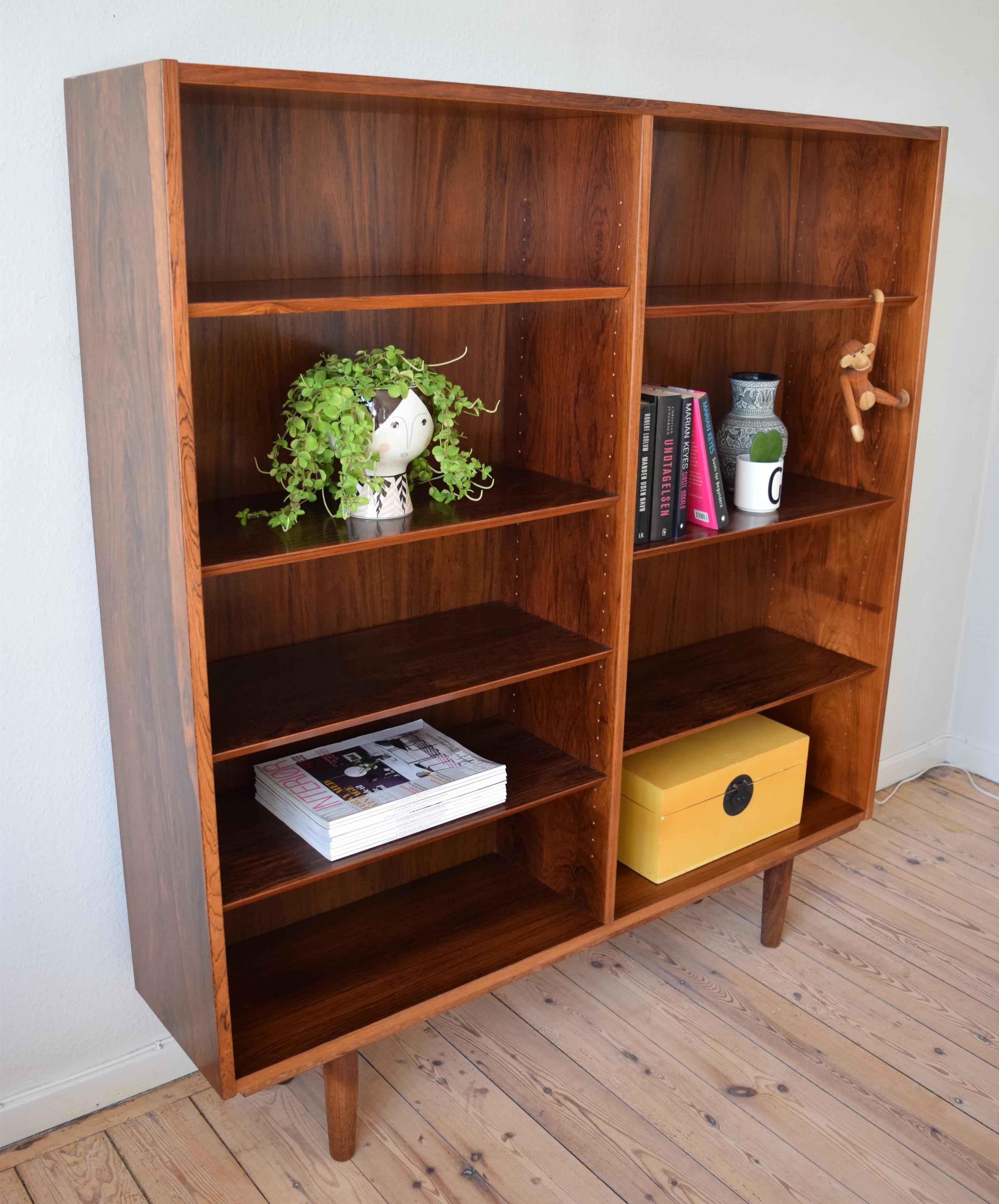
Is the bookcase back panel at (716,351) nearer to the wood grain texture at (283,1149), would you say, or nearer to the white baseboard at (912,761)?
the white baseboard at (912,761)

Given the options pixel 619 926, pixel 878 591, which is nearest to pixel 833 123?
pixel 878 591

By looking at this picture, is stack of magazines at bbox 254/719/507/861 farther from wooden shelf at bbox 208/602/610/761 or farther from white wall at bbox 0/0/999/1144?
white wall at bbox 0/0/999/1144

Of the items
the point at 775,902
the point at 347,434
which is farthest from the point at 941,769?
the point at 347,434

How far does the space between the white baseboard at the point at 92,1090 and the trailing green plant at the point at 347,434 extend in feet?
3.40

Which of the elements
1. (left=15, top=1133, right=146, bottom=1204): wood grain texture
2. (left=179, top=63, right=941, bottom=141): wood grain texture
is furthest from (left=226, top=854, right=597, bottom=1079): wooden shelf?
(left=179, top=63, right=941, bottom=141): wood grain texture

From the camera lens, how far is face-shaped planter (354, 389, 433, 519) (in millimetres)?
1587

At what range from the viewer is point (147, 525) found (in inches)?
57.7

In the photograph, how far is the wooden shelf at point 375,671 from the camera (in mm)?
1596

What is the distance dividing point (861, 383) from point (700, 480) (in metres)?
0.41

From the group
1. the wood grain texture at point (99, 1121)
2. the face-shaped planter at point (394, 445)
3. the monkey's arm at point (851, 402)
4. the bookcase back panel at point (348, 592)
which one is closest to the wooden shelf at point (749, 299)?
the monkey's arm at point (851, 402)

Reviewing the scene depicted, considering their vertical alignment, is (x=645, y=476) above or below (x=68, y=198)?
below

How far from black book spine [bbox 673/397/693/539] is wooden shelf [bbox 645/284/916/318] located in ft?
0.54

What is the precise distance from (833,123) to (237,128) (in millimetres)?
975

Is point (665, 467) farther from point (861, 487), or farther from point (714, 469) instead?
point (861, 487)
